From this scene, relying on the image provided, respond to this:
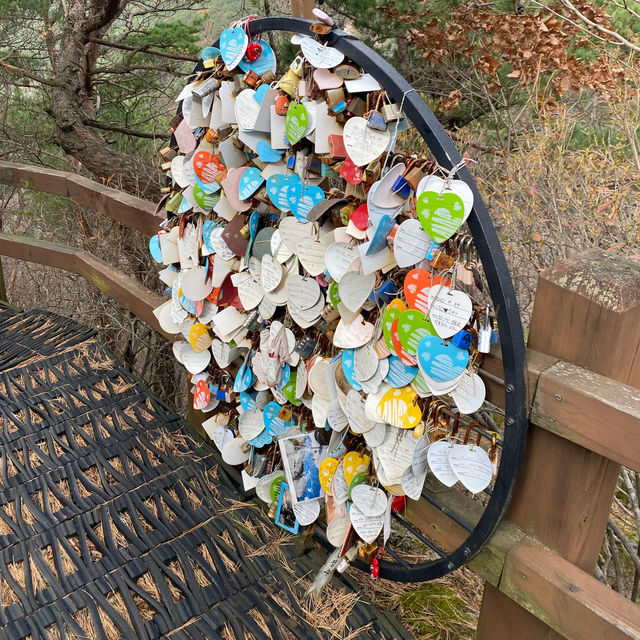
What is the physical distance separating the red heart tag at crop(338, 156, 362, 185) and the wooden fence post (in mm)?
337

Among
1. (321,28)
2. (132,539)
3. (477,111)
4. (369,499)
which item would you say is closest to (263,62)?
(321,28)

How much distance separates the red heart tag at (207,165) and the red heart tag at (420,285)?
630 millimetres

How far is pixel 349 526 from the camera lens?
45.3 inches

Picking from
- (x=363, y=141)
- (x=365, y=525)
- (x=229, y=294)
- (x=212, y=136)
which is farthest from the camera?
(x=229, y=294)

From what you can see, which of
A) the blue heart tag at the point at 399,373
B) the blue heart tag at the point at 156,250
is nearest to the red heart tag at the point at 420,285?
the blue heart tag at the point at 399,373

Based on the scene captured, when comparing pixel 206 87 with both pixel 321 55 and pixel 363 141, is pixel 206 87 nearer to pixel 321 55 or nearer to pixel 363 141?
pixel 321 55

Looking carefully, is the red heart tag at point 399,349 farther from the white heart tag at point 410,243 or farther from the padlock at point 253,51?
the padlock at point 253,51

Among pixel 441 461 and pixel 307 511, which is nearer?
pixel 441 461

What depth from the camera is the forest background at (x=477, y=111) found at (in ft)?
9.91

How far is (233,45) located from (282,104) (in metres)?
0.22

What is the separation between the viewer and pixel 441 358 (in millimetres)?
846

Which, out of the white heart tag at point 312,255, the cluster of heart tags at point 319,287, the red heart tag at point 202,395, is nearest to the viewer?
the cluster of heart tags at point 319,287

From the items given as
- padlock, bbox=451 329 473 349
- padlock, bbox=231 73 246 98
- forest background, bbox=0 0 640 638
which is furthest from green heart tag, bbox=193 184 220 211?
forest background, bbox=0 0 640 638

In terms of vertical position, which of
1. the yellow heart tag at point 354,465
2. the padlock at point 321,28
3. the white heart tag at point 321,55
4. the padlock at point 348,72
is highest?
the padlock at point 321,28
